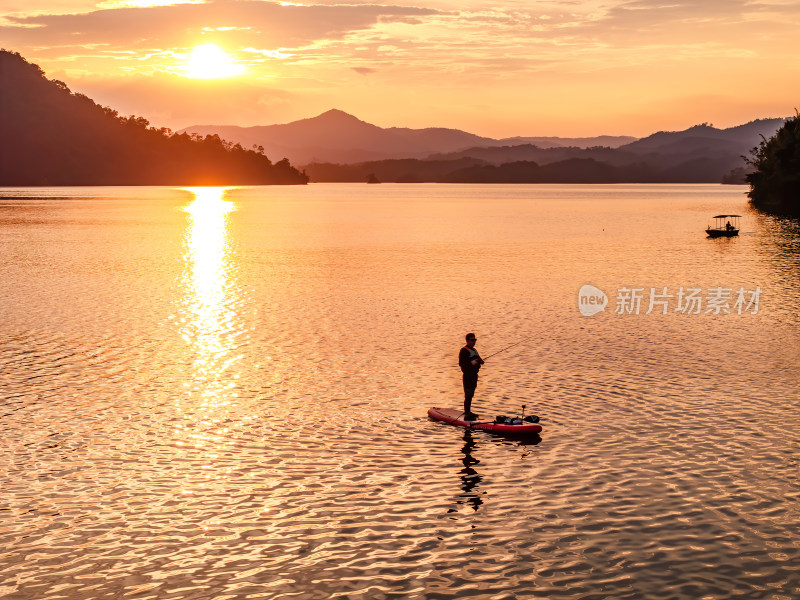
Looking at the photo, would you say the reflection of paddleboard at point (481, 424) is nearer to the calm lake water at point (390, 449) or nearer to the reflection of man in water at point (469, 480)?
the calm lake water at point (390, 449)

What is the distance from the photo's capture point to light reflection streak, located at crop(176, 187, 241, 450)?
3847 centimetres

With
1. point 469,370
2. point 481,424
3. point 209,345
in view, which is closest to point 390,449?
point 481,424

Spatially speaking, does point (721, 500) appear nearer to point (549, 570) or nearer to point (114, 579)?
point (549, 570)

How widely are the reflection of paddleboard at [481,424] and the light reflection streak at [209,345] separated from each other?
893cm

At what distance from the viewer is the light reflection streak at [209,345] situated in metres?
38.5

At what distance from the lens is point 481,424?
36531 millimetres

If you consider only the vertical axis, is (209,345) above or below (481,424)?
below

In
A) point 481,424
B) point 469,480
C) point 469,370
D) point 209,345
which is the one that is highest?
point 469,370

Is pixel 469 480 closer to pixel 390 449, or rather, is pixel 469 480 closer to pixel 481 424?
pixel 390 449

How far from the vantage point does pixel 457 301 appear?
7638cm

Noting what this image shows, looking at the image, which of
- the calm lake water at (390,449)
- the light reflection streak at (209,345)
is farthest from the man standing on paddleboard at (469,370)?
the light reflection streak at (209,345)

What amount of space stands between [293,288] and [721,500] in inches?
2417

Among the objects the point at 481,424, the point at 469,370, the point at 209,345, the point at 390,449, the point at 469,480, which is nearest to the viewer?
the point at 469,480

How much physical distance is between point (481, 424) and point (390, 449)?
4345 mm
